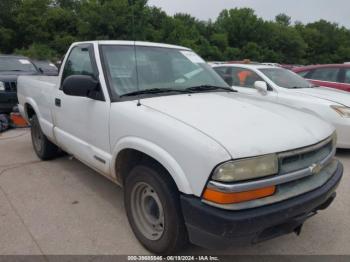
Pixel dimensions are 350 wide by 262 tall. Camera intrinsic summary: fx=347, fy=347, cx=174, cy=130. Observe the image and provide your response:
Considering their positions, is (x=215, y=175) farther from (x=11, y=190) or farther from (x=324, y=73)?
(x=324, y=73)

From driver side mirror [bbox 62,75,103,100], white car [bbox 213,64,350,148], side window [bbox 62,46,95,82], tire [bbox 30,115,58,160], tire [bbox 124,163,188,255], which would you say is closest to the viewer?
tire [bbox 124,163,188,255]

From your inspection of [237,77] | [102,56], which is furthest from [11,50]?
[102,56]

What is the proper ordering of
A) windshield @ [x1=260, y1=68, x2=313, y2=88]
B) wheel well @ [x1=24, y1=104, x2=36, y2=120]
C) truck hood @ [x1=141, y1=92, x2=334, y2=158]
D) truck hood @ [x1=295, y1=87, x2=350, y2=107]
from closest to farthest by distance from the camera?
truck hood @ [x1=141, y1=92, x2=334, y2=158], wheel well @ [x1=24, y1=104, x2=36, y2=120], truck hood @ [x1=295, y1=87, x2=350, y2=107], windshield @ [x1=260, y1=68, x2=313, y2=88]

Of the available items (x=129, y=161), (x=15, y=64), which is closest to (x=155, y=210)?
(x=129, y=161)

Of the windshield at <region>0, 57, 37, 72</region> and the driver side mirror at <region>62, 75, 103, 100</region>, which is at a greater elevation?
the driver side mirror at <region>62, 75, 103, 100</region>

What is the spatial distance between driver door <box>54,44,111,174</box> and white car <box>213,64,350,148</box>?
6.16 ft

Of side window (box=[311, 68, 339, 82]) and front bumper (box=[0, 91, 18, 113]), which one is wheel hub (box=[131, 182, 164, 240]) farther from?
side window (box=[311, 68, 339, 82])

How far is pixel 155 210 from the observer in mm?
2875

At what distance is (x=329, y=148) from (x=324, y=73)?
6.18 metres

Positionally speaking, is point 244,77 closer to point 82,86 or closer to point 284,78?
point 284,78

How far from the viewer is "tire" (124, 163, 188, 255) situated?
2494mm

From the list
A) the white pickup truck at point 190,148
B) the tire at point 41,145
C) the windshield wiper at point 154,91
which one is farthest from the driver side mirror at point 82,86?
the tire at point 41,145

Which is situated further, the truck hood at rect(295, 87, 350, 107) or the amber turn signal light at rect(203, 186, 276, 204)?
the truck hood at rect(295, 87, 350, 107)

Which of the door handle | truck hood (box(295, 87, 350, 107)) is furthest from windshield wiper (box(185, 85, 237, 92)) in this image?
truck hood (box(295, 87, 350, 107))
